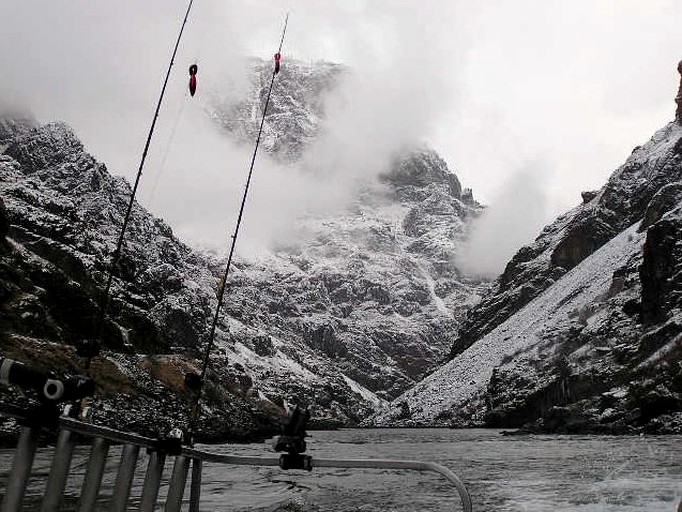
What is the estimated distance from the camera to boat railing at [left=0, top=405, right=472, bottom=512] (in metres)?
4.91

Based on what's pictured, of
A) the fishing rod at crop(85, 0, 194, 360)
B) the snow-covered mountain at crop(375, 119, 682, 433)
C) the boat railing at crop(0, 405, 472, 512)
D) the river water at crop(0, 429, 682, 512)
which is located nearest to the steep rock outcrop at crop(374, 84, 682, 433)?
the snow-covered mountain at crop(375, 119, 682, 433)

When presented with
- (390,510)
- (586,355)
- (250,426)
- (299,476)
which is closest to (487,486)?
(390,510)

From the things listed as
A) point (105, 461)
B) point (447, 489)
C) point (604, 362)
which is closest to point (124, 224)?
point (105, 461)

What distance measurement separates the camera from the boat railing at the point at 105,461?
491cm

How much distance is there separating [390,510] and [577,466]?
66.3 feet

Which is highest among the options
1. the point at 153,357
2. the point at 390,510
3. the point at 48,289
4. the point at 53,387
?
the point at 48,289

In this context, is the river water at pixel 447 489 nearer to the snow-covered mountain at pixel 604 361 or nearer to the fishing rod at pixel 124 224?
the fishing rod at pixel 124 224

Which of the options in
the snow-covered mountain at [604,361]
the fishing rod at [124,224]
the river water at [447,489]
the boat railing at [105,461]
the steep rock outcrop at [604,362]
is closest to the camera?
the boat railing at [105,461]

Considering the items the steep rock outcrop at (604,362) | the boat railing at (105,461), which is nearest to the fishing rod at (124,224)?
the boat railing at (105,461)

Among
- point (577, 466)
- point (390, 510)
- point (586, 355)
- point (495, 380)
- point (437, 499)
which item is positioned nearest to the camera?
point (390, 510)

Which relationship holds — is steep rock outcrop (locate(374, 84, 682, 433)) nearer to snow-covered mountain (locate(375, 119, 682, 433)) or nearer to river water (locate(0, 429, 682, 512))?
snow-covered mountain (locate(375, 119, 682, 433))

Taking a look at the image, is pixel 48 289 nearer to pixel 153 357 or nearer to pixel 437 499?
pixel 153 357

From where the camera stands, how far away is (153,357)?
126 metres

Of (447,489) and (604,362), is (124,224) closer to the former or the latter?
(447,489)
